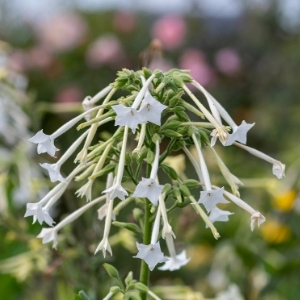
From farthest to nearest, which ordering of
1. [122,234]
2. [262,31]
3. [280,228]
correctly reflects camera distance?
[262,31], [280,228], [122,234]

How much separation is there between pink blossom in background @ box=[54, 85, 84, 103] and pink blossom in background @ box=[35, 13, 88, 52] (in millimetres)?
302

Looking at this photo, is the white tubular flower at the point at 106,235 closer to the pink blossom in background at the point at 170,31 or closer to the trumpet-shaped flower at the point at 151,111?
the trumpet-shaped flower at the point at 151,111

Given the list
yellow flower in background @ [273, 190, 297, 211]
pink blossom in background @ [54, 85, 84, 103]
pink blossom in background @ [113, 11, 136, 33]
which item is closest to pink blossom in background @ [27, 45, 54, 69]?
pink blossom in background @ [54, 85, 84, 103]

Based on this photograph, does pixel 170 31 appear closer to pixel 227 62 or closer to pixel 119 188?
pixel 227 62

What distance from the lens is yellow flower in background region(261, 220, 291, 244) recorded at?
4.69 feet

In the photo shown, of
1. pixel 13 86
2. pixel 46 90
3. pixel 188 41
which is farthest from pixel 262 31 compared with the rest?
pixel 13 86

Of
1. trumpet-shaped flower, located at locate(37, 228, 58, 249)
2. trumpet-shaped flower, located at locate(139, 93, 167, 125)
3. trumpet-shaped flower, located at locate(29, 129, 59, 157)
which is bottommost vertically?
trumpet-shaped flower, located at locate(37, 228, 58, 249)

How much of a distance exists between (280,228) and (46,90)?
82.5 inches

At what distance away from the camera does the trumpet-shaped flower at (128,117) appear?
0.53 meters

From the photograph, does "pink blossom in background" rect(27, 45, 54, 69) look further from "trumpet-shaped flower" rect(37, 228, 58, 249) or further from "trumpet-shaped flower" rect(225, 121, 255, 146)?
"trumpet-shaped flower" rect(225, 121, 255, 146)

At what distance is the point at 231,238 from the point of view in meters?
1.53

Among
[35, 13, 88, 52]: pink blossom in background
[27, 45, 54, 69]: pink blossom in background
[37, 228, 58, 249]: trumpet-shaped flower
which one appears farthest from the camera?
[35, 13, 88, 52]: pink blossom in background

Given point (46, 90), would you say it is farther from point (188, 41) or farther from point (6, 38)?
point (188, 41)

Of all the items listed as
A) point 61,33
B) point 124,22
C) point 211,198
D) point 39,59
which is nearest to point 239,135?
point 211,198
